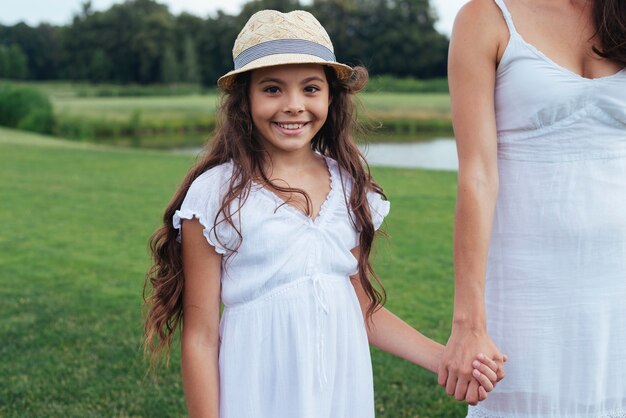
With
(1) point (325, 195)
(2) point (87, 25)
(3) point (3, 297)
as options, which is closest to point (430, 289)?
(3) point (3, 297)

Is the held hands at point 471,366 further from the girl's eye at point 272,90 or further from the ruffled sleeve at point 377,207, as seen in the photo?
the girl's eye at point 272,90

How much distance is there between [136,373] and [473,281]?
9.18ft

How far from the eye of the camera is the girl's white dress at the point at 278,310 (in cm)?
187

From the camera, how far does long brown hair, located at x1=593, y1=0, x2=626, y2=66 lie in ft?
5.61

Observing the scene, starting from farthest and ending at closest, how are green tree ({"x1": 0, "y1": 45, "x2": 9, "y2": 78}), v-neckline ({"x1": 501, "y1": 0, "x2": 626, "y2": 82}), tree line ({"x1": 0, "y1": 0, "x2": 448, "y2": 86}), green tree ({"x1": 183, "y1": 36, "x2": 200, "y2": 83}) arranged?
green tree ({"x1": 0, "y1": 45, "x2": 9, "y2": 78}) → green tree ({"x1": 183, "y1": 36, "x2": 200, "y2": 83}) → tree line ({"x1": 0, "y1": 0, "x2": 448, "y2": 86}) → v-neckline ({"x1": 501, "y1": 0, "x2": 626, "y2": 82})

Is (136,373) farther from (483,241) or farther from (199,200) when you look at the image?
(483,241)

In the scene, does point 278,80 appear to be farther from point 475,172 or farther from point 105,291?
point 105,291

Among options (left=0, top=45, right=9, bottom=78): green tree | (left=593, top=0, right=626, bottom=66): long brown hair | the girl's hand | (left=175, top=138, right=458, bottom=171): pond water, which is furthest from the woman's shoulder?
(left=0, top=45, right=9, bottom=78): green tree

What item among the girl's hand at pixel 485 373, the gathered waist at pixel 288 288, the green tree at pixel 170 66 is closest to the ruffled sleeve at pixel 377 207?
the gathered waist at pixel 288 288

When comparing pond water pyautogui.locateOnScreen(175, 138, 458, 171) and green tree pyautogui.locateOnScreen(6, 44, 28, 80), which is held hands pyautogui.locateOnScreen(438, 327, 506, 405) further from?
green tree pyautogui.locateOnScreen(6, 44, 28, 80)

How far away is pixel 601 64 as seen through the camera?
1.74 m

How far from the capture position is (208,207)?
1888 millimetres

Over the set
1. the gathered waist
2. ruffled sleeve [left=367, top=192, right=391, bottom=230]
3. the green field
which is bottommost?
the green field

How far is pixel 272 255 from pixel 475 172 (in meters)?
0.50
